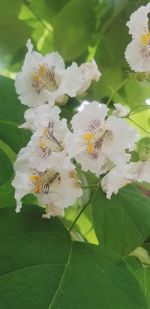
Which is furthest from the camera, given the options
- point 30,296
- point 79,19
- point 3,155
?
point 79,19

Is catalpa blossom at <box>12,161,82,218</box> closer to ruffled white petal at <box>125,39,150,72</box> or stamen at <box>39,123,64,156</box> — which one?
stamen at <box>39,123,64,156</box>

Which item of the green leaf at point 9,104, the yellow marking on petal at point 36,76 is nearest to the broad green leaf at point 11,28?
the green leaf at point 9,104

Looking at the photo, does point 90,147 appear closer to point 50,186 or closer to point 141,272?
point 50,186

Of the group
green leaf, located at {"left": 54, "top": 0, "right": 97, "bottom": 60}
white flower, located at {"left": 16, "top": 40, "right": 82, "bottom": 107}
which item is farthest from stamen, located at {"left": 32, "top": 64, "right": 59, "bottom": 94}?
green leaf, located at {"left": 54, "top": 0, "right": 97, "bottom": 60}

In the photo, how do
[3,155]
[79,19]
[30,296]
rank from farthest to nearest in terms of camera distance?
1. [79,19]
2. [3,155]
3. [30,296]

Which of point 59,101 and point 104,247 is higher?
point 59,101

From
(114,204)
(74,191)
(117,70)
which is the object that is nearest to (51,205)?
(74,191)

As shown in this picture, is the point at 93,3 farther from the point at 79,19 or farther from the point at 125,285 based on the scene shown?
the point at 125,285
